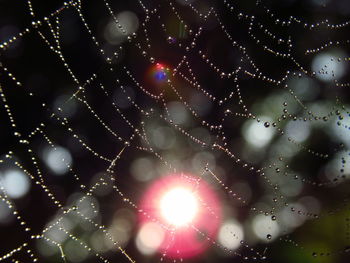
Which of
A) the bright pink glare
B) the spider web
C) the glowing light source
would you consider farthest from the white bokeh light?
the glowing light source

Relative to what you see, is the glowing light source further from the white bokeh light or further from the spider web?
the white bokeh light

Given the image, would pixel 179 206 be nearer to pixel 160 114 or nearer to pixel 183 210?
pixel 183 210

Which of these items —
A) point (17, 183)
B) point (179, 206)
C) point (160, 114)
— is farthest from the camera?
point (17, 183)

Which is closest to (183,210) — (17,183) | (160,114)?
(160,114)

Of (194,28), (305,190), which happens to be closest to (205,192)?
(194,28)

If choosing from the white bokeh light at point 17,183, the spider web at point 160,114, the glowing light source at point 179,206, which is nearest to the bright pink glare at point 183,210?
the glowing light source at point 179,206

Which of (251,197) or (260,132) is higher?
(260,132)

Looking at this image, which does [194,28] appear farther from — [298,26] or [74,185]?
[74,185]

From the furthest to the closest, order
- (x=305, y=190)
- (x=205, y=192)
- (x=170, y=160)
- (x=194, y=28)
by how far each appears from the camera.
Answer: (x=305, y=190)
(x=170, y=160)
(x=205, y=192)
(x=194, y=28)
